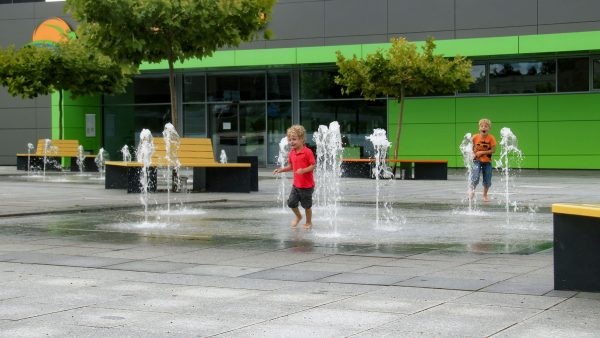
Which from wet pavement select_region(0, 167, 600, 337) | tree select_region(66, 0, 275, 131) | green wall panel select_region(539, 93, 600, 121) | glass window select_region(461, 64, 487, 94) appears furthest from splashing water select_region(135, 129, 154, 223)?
green wall panel select_region(539, 93, 600, 121)

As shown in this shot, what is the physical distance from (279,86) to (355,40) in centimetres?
430

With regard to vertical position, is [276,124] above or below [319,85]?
below

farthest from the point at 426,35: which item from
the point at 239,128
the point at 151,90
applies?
the point at 151,90

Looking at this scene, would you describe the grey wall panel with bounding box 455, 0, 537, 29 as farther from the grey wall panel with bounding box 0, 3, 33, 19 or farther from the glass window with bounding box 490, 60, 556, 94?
the grey wall panel with bounding box 0, 3, 33, 19

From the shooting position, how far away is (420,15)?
33125 mm

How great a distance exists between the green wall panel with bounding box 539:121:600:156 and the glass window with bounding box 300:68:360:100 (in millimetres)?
7290

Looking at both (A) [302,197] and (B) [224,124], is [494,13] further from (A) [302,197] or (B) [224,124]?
(A) [302,197]

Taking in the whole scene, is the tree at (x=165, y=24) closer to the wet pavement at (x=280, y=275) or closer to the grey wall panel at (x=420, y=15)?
the wet pavement at (x=280, y=275)

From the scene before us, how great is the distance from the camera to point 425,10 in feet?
109

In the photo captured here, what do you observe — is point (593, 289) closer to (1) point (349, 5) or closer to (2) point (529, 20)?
(2) point (529, 20)

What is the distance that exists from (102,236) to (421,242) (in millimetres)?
3716

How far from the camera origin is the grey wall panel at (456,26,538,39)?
103ft

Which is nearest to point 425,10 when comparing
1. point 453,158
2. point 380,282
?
point 453,158

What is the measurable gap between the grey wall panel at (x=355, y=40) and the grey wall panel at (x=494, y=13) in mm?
2934
